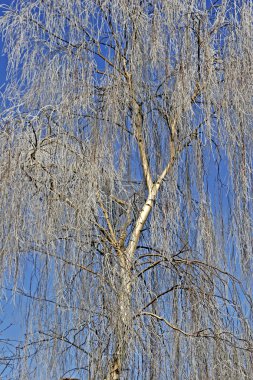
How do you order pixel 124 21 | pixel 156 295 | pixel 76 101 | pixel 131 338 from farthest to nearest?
pixel 124 21 → pixel 76 101 → pixel 156 295 → pixel 131 338

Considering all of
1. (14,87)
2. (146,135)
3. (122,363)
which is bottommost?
(122,363)

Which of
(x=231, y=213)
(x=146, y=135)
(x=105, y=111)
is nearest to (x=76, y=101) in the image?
(x=105, y=111)

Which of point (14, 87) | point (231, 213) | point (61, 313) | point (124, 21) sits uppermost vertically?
point (124, 21)

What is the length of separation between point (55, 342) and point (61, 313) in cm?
10

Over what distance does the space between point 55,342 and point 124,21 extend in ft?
4.43

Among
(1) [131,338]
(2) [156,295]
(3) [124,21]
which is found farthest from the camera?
(3) [124,21]

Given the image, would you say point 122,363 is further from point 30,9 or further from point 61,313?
point 30,9

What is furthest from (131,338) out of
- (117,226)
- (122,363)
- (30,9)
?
(30,9)

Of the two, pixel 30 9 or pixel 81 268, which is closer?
pixel 81 268

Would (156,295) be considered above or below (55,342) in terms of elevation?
above

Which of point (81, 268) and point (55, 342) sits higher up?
point (81, 268)

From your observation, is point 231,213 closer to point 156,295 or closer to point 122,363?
point 156,295

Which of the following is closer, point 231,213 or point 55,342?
point 55,342

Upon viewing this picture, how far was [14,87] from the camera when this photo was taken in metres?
3.07
